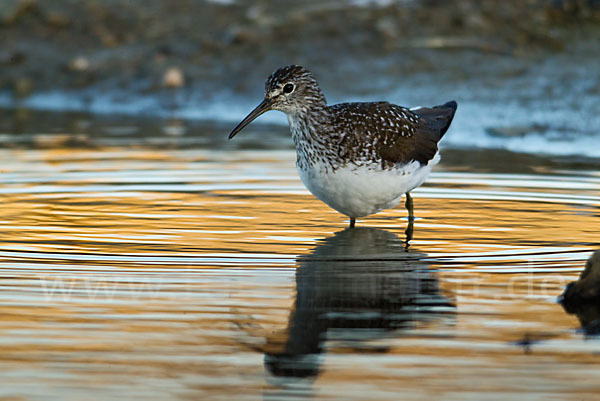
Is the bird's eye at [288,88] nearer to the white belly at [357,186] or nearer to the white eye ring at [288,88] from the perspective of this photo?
the white eye ring at [288,88]

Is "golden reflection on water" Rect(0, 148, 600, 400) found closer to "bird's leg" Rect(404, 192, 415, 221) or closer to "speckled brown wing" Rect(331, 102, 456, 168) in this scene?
"bird's leg" Rect(404, 192, 415, 221)

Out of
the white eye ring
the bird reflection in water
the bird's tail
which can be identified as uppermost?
the white eye ring

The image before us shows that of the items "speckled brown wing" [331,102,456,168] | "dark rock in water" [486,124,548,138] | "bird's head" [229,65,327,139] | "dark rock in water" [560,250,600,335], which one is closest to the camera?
"dark rock in water" [560,250,600,335]

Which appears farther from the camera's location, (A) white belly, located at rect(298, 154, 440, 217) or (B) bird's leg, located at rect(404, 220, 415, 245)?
(A) white belly, located at rect(298, 154, 440, 217)

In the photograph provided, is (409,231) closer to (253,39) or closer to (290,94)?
(290,94)

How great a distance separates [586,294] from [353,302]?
1.17 m

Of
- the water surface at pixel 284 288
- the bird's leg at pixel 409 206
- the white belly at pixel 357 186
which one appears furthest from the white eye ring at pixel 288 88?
the bird's leg at pixel 409 206

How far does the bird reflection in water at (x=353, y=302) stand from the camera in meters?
4.58

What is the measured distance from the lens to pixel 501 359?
14.4ft

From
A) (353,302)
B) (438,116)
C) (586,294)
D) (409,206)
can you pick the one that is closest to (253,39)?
(438,116)

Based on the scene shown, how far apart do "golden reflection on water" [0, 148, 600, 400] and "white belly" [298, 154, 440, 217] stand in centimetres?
22

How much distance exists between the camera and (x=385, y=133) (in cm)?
791

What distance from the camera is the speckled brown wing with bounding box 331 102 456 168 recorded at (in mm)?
7637


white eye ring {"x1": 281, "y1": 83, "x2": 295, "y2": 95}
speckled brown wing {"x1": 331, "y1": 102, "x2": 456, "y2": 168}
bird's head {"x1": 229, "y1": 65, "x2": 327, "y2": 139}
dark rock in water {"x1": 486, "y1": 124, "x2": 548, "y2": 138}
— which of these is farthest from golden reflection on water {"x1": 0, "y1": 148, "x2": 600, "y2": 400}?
dark rock in water {"x1": 486, "y1": 124, "x2": 548, "y2": 138}
